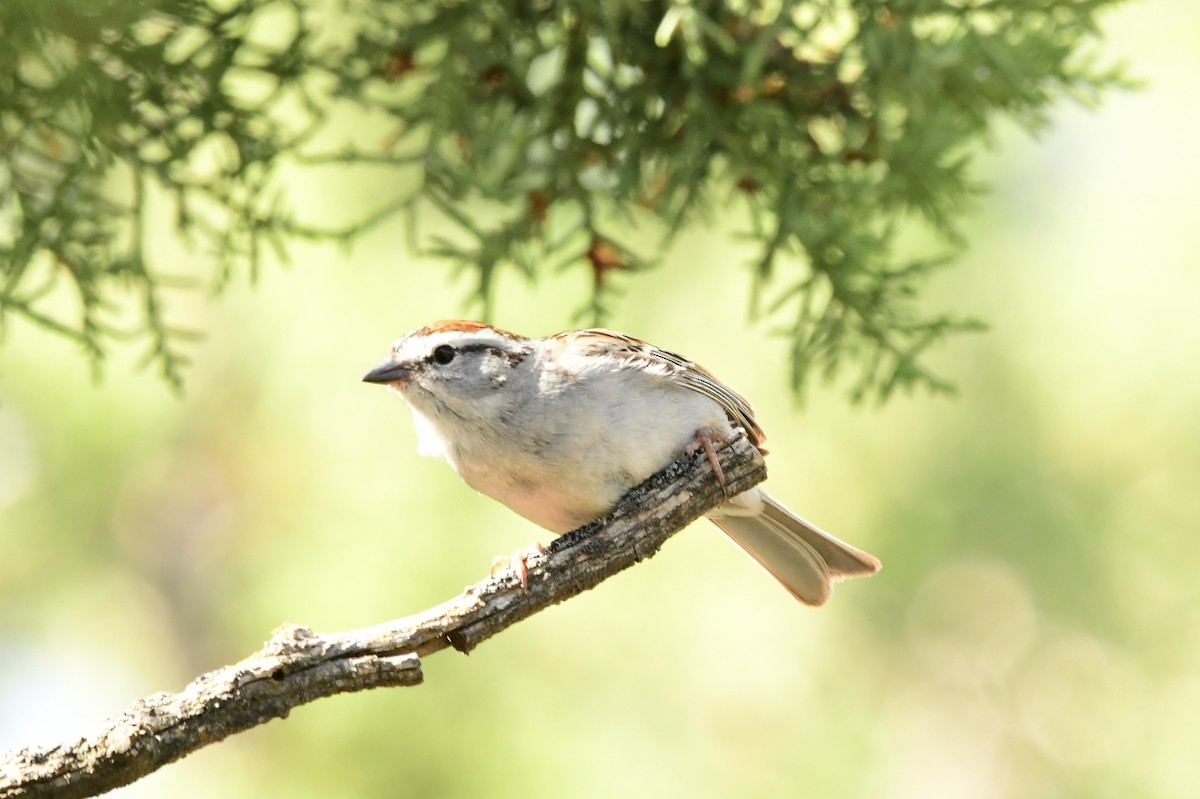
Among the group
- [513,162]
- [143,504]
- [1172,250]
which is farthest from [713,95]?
[143,504]

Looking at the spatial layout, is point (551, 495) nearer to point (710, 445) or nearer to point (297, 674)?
point (710, 445)

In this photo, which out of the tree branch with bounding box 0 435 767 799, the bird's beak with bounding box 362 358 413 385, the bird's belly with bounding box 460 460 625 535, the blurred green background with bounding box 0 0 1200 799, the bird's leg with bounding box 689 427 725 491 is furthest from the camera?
the blurred green background with bounding box 0 0 1200 799

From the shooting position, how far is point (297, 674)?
206cm

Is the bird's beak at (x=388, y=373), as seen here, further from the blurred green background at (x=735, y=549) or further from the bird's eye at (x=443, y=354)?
the blurred green background at (x=735, y=549)

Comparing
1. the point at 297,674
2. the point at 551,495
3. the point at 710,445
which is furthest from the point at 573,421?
the point at 297,674

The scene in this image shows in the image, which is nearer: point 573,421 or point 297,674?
point 297,674

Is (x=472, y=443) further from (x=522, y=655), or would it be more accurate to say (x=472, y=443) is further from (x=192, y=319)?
(x=192, y=319)

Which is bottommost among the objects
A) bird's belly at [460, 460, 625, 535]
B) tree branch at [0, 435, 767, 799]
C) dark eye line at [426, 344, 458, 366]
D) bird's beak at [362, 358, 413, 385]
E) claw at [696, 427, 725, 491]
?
tree branch at [0, 435, 767, 799]

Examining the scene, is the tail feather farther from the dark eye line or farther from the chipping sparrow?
the dark eye line

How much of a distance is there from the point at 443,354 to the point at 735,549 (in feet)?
7.93

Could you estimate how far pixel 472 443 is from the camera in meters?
2.81

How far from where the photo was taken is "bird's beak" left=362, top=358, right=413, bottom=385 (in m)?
2.88

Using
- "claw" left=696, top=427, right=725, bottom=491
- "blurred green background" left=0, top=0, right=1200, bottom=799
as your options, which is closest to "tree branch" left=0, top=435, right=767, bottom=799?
"claw" left=696, top=427, right=725, bottom=491

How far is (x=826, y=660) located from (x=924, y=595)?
0.51 m
